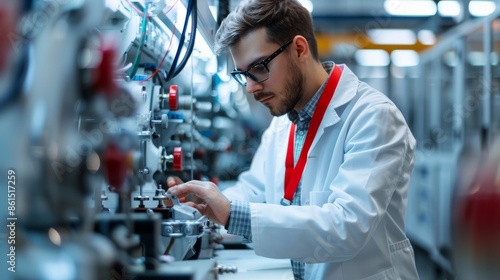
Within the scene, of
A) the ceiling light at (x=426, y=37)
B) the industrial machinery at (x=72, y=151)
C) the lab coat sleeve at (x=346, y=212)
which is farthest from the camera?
the ceiling light at (x=426, y=37)

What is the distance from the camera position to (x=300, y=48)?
1.69 meters

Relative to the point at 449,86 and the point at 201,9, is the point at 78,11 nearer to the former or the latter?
the point at 201,9

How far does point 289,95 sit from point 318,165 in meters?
0.26

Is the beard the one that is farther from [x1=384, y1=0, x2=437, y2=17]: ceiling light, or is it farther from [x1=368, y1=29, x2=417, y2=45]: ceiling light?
[x1=368, y1=29, x2=417, y2=45]: ceiling light

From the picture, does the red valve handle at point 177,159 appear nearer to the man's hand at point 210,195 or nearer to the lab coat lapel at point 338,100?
the man's hand at point 210,195

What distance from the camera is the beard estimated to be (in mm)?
1697

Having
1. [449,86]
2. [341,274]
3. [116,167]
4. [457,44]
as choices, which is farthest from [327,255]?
[449,86]

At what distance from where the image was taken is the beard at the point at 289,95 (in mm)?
1697

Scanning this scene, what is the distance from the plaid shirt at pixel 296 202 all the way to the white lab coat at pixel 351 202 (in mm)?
28

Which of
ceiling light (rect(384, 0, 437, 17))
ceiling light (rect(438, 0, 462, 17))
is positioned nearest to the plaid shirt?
ceiling light (rect(384, 0, 437, 17))

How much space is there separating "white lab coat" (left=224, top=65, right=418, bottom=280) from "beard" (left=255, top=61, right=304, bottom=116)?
12 centimetres

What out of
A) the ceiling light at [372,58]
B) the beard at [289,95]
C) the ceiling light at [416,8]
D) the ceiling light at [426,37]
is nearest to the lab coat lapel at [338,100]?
the beard at [289,95]

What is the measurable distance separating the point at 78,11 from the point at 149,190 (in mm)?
968

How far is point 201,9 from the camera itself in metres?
1.72
